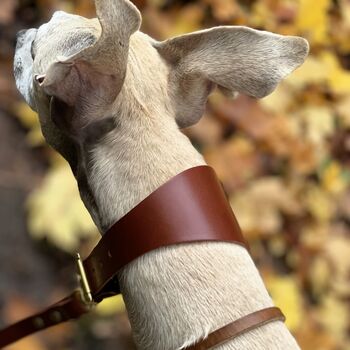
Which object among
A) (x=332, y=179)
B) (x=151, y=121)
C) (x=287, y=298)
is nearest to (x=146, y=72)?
(x=151, y=121)

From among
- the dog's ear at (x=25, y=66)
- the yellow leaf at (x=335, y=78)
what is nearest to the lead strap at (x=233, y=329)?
the dog's ear at (x=25, y=66)

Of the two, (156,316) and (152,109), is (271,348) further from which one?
(152,109)

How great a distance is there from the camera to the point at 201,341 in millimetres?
1012

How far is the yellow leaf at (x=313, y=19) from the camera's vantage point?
2.40m

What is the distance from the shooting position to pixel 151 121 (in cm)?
110

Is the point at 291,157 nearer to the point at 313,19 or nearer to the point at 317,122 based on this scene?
the point at 317,122

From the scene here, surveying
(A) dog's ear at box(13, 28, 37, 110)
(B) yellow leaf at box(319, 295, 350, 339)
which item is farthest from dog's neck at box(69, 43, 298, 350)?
(B) yellow leaf at box(319, 295, 350, 339)

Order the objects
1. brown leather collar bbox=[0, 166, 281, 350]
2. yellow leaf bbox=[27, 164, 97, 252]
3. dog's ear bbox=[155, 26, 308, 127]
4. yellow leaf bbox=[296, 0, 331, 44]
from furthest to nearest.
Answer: yellow leaf bbox=[296, 0, 331, 44] → yellow leaf bbox=[27, 164, 97, 252] → dog's ear bbox=[155, 26, 308, 127] → brown leather collar bbox=[0, 166, 281, 350]

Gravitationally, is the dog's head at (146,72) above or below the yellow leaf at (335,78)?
below

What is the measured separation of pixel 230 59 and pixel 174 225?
0.27m

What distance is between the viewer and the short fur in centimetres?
103

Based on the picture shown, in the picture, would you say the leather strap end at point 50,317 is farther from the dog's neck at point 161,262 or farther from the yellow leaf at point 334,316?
the yellow leaf at point 334,316

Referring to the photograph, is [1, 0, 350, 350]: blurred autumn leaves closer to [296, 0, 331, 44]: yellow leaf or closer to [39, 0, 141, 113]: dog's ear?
[296, 0, 331, 44]: yellow leaf

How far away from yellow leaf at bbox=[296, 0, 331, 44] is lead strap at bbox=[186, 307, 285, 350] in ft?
5.03
